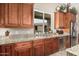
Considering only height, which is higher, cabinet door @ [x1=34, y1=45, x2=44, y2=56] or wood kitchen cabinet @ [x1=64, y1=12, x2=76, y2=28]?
wood kitchen cabinet @ [x1=64, y1=12, x2=76, y2=28]

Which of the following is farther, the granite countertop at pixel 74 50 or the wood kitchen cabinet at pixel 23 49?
the wood kitchen cabinet at pixel 23 49

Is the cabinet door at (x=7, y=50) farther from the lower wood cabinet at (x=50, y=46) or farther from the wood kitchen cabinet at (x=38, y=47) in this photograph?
the lower wood cabinet at (x=50, y=46)

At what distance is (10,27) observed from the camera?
7.04 ft

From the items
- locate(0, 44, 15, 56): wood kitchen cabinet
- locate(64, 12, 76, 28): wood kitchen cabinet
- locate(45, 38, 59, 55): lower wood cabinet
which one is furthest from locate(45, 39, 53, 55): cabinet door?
locate(0, 44, 15, 56): wood kitchen cabinet

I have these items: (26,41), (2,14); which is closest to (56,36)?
(26,41)

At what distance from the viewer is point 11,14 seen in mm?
2148

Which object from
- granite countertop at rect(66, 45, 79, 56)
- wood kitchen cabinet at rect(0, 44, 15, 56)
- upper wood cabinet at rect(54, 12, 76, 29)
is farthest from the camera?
upper wood cabinet at rect(54, 12, 76, 29)

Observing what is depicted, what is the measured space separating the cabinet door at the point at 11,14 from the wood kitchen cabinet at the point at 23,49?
0.82 ft

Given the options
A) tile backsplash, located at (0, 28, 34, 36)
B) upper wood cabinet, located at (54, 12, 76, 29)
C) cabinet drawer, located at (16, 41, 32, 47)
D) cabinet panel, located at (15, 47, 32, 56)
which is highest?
upper wood cabinet, located at (54, 12, 76, 29)

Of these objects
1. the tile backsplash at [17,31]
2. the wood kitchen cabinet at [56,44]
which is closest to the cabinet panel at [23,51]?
the tile backsplash at [17,31]

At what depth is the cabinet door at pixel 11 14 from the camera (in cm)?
214

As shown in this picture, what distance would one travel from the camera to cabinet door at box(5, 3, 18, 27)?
7.02 feet

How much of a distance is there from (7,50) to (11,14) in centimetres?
41

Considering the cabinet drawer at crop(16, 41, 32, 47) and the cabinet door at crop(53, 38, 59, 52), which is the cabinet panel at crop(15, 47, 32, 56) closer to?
the cabinet drawer at crop(16, 41, 32, 47)
